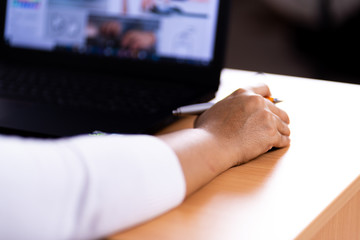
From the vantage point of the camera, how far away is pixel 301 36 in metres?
2.36

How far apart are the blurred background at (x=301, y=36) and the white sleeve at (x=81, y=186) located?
6.54ft

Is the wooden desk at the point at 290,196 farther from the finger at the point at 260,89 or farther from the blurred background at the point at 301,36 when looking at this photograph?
the blurred background at the point at 301,36

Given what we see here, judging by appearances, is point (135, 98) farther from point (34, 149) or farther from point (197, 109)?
point (34, 149)

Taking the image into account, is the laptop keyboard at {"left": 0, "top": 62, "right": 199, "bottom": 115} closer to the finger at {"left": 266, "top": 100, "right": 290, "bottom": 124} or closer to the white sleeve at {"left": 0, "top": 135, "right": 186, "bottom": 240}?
the finger at {"left": 266, "top": 100, "right": 290, "bottom": 124}

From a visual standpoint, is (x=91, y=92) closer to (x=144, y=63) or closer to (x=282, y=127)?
(x=144, y=63)

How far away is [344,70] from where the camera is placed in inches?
90.8

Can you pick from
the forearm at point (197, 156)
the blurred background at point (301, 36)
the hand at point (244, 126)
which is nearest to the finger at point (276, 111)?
the hand at point (244, 126)

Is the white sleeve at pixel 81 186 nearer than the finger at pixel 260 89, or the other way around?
the white sleeve at pixel 81 186

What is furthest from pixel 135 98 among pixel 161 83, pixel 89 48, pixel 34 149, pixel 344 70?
pixel 344 70

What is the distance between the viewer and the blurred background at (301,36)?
2.18 m

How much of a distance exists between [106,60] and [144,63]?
7 centimetres

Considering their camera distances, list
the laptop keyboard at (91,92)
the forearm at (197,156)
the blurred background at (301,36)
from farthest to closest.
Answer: the blurred background at (301,36) < the laptop keyboard at (91,92) < the forearm at (197,156)

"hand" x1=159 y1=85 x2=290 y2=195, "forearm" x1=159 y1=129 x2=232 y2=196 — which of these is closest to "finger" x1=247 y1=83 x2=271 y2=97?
"hand" x1=159 y1=85 x2=290 y2=195

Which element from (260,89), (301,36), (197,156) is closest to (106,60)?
(260,89)
